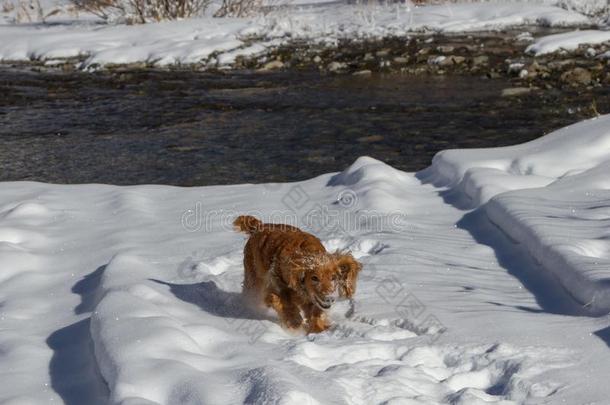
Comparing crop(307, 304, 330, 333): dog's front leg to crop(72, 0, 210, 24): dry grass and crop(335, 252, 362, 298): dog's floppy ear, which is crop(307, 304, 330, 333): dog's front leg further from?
crop(72, 0, 210, 24): dry grass

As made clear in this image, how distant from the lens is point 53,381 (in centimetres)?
385

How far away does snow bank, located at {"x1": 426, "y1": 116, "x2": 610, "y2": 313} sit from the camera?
450 cm

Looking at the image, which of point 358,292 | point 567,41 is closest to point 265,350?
point 358,292

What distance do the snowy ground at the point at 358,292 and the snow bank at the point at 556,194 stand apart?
0.05 ft

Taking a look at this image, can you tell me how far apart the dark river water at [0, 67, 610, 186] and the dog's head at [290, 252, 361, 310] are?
457cm

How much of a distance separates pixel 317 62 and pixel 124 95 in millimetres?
3013

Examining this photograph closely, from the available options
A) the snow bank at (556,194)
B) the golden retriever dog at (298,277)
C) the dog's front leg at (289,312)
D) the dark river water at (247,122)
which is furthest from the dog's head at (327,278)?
the dark river water at (247,122)

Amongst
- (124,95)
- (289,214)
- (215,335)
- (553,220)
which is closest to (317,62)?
(124,95)

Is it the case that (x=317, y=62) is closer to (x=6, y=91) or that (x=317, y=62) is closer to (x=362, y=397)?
(x=6, y=91)

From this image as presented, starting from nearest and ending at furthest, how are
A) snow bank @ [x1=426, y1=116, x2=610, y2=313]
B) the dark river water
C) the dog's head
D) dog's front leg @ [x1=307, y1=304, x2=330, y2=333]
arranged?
1. the dog's head
2. dog's front leg @ [x1=307, y1=304, x2=330, y2=333]
3. snow bank @ [x1=426, y1=116, x2=610, y2=313]
4. the dark river water

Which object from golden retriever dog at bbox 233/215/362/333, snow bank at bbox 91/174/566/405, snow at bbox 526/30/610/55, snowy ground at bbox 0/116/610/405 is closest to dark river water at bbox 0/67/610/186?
snow at bbox 526/30/610/55

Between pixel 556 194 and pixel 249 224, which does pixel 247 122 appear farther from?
pixel 249 224

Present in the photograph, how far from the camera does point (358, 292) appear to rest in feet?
15.7

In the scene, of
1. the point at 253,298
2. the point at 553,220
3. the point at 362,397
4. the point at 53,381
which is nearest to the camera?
the point at 362,397
